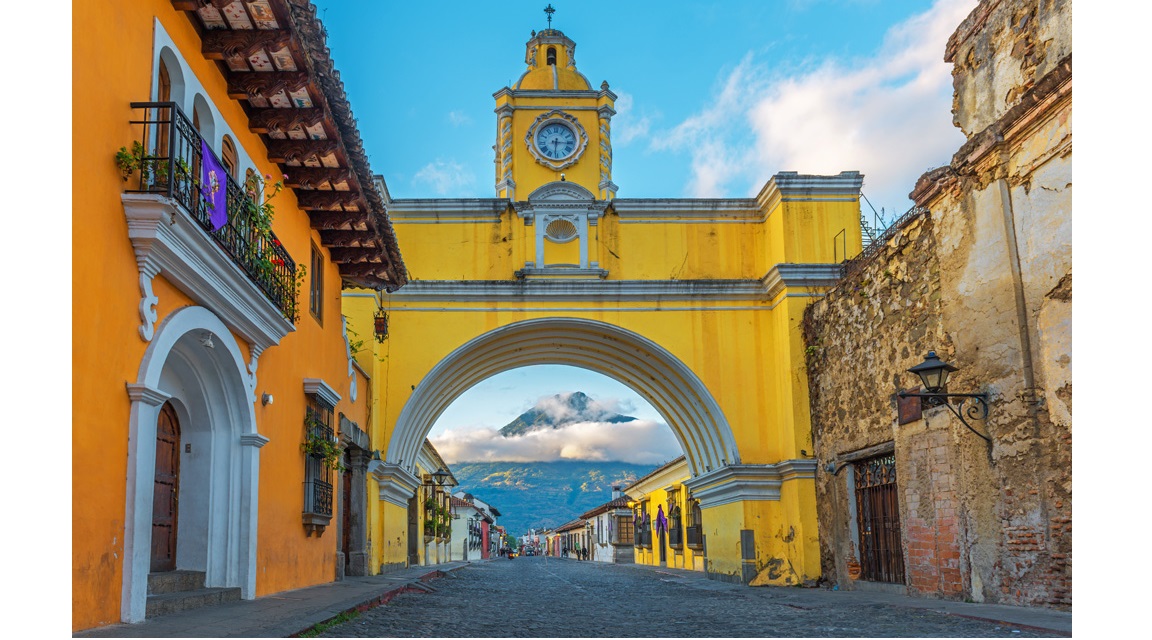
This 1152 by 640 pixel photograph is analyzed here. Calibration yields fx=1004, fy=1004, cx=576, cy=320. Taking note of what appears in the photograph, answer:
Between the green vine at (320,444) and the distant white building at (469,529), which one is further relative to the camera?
the distant white building at (469,529)

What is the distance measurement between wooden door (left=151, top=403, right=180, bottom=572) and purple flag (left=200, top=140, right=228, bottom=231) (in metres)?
1.68

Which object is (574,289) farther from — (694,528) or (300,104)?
(694,528)

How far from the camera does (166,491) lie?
7996 millimetres

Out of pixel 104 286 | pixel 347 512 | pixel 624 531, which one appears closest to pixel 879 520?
pixel 347 512

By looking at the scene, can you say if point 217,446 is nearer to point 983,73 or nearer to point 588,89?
point 983,73

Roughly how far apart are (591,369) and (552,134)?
505 cm

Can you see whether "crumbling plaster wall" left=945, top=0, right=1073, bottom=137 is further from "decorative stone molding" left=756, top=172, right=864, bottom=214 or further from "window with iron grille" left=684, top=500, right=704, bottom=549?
"window with iron grille" left=684, top=500, right=704, bottom=549

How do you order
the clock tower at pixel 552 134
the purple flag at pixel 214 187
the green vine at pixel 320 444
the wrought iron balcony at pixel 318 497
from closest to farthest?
the purple flag at pixel 214 187, the wrought iron balcony at pixel 318 497, the green vine at pixel 320 444, the clock tower at pixel 552 134

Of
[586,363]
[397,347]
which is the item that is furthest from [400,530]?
[586,363]

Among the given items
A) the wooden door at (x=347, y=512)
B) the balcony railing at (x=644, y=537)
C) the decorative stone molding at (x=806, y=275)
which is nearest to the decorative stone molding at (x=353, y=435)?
the wooden door at (x=347, y=512)

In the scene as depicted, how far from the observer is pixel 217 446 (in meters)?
8.56

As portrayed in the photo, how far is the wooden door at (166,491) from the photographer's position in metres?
7.75

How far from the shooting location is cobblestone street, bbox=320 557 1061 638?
7.20 meters

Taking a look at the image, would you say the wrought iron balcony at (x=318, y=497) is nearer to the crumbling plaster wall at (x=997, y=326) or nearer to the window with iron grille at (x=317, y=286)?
the window with iron grille at (x=317, y=286)
